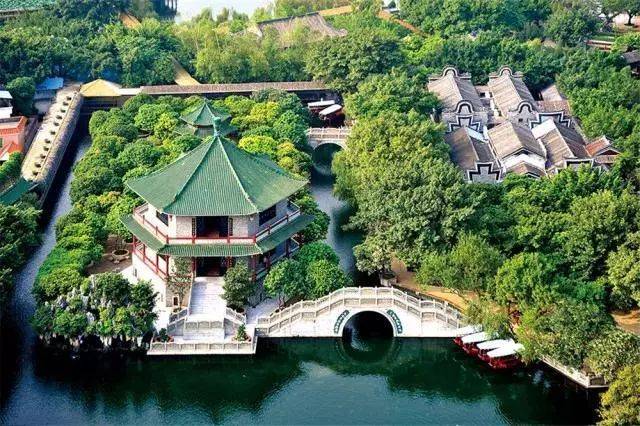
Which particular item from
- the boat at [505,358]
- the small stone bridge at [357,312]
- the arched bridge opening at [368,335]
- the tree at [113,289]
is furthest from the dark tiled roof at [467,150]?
the tree at [113,289]

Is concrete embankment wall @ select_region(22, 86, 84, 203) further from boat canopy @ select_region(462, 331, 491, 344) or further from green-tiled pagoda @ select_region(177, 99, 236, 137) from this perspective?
boat canopy @ select_region(462, 331, 491, 344)

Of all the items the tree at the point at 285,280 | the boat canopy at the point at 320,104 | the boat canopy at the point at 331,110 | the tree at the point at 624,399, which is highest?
the boat canopy at the point at 320,104

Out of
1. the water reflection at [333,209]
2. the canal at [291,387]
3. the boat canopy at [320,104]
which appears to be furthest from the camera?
the boat canopy at [320,104]

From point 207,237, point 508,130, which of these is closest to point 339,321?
point 207,237

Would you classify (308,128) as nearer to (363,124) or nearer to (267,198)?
(363,124)

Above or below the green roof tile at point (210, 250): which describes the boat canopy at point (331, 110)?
above

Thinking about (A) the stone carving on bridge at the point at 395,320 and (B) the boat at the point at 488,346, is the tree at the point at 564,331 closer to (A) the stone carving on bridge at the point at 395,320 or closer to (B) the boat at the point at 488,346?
(B) the boat at the point at 488,346
